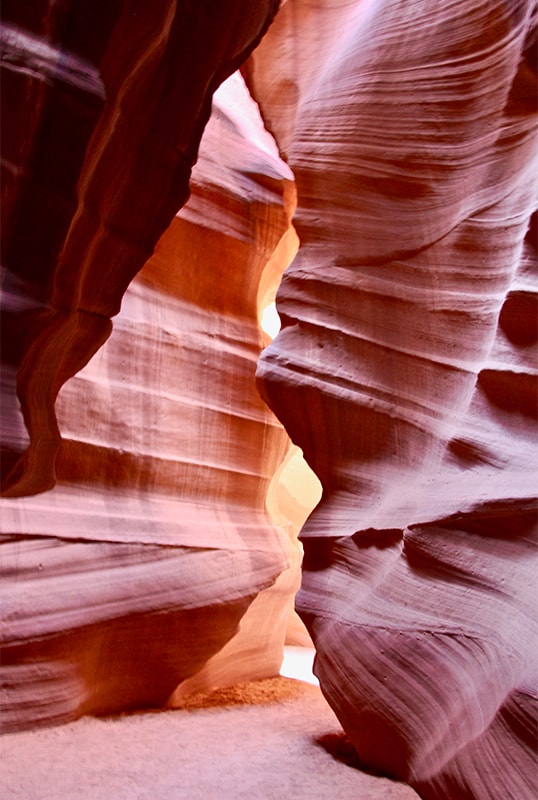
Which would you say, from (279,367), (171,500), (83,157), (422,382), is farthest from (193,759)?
(83,157)

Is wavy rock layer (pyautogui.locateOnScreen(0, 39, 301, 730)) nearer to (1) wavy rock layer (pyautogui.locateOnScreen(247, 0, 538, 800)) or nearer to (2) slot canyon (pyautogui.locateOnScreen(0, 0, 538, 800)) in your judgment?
(2) slot canyon (pyautogui.locateOnScreen(0, 0, 538, 800))

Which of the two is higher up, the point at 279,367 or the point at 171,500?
the point at 279,367

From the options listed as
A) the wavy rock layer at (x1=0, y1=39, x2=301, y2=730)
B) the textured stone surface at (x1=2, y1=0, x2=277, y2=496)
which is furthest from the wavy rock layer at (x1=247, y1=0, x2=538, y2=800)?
the textured stone surface at (x1=2, y1=0, x2=277, y2=496)

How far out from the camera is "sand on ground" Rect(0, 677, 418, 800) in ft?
9.15

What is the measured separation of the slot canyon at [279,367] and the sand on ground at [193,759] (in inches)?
6.1

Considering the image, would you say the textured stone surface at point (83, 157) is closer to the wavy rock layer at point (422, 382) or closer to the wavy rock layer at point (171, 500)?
the wavy rock layer at point (422, 382)

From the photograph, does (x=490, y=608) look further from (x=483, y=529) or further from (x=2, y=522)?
(x=2, y=522)

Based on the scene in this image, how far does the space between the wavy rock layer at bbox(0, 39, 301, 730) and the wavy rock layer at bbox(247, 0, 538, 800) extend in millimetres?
856

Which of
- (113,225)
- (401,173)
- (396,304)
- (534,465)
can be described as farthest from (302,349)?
(113,225)

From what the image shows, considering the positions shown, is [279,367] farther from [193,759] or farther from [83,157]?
[83,157]

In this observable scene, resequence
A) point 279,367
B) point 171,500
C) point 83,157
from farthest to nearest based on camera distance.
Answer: point 171,500
point 279,367
point 83,157

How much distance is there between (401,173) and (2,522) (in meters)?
2.55

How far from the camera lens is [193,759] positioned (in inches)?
127

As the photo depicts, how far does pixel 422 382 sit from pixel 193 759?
1881mm
